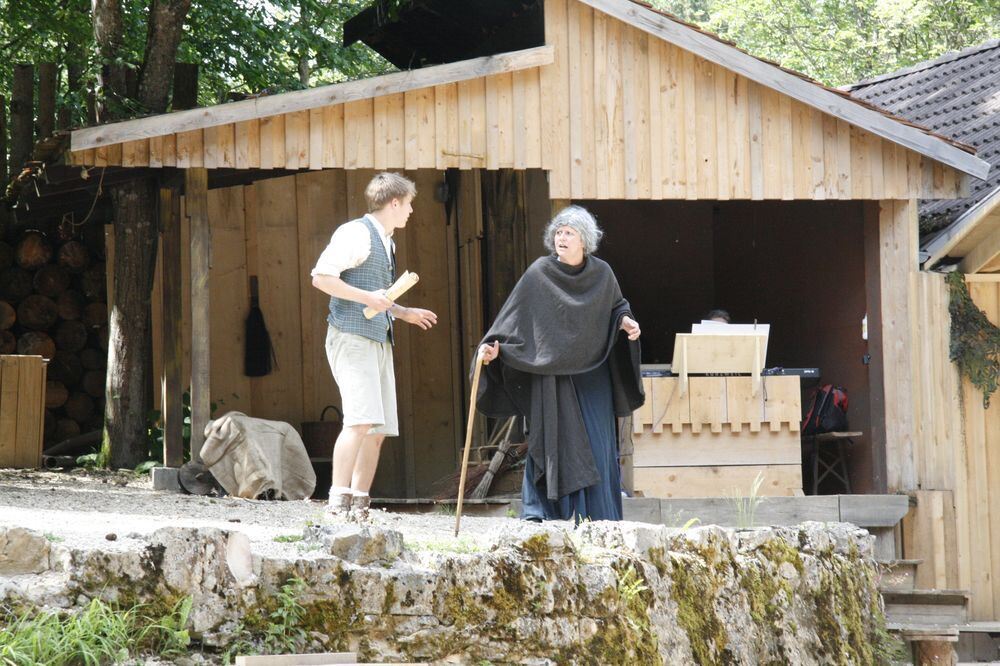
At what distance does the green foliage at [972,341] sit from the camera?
10.2 m

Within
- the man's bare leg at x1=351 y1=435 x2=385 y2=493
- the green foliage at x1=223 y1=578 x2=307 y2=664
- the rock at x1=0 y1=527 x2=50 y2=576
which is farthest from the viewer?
the man's bare leg at x1=351 y1=435 x2=385 y2=493

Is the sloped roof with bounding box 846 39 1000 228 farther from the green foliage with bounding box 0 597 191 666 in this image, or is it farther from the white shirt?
the green foliage with bounding box 0 597 191 666

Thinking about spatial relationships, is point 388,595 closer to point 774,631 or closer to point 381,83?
point 774,631

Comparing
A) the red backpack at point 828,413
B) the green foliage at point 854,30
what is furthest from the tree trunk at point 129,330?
the green foliage at point 854,30

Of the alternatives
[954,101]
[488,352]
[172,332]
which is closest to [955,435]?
[954,101]

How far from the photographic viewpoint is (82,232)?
1281 cm

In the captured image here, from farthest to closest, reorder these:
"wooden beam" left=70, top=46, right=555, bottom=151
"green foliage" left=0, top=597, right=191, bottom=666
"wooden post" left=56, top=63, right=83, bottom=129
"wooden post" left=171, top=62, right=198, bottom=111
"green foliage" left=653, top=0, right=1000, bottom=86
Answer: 1. "green foliage" left=653, top=0, right=1000, bottom=86
2. "wooden post" left=56, top=63, right=83, bottom=129
3. "wooden post" left=171, top=62, right=198, bottom=111
4. "wooden beam" left=70, top=46, right=555, bottom=151
5. "green foliage" left=0, top=597, right=191, bottom=666

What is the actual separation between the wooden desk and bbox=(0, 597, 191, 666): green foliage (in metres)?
5.59

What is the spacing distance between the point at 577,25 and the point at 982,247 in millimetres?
3514

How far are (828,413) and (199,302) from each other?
17.3 feet

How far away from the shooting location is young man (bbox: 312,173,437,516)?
6.57m

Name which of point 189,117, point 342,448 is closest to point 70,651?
point 342,448

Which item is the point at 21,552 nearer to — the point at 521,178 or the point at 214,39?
the point at 521,178

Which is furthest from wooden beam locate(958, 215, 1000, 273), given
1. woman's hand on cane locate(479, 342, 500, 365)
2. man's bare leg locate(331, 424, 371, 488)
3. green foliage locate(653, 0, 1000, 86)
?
green foliage locate(653, 0, 1000, 86)
